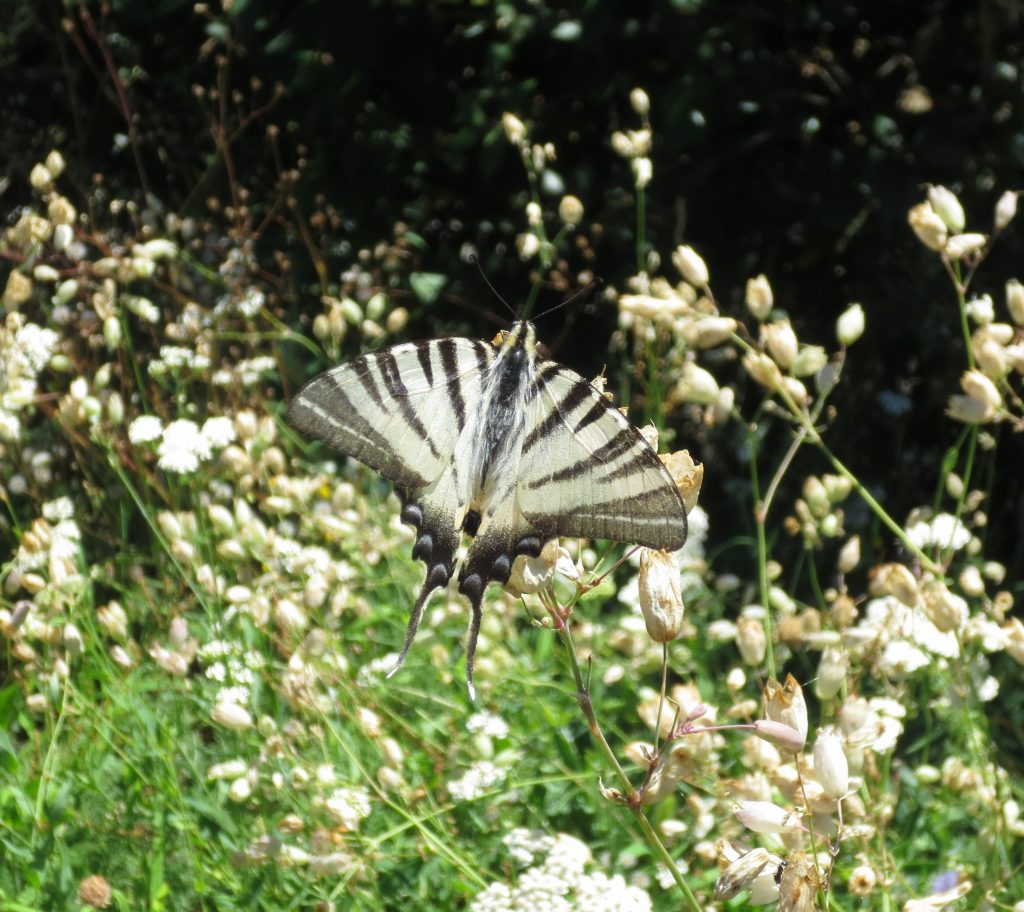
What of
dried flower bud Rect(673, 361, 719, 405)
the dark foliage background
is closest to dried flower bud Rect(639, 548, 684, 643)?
dried flower bud Rect(673, 361, 719, 405)

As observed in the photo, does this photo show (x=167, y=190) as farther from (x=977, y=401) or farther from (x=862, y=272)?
(x=977, y=401)

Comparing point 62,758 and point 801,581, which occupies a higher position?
point 62,758

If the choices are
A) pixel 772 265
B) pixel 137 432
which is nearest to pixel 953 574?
pixel 772 265

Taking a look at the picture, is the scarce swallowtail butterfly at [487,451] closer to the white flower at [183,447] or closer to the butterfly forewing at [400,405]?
the butterfly forewing at [400,405]

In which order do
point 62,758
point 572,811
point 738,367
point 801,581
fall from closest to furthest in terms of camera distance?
point 572,811, point 62,758, point 801,581, point 738,367

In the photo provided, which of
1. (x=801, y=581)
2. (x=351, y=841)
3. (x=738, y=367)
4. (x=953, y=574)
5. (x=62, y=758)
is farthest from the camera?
(x=738, y=367)

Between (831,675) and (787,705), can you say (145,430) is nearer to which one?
(831,675)

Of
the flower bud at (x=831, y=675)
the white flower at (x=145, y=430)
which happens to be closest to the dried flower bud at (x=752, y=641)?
the flower bud at (x=831, y=675)

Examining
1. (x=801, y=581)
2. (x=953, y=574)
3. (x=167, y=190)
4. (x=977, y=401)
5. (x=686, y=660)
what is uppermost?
(x=977, y=401)

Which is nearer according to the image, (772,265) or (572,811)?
(572,811)
